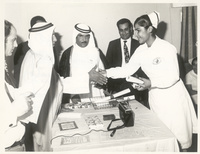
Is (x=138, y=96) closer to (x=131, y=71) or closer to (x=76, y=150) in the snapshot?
(x=131, y=71)

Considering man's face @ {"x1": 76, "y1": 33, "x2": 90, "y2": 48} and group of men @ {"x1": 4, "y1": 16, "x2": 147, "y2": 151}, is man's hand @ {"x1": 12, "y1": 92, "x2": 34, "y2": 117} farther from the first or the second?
man's face @ {"x1": 76, "y1": 33, "x2": 90, "y2": 48}

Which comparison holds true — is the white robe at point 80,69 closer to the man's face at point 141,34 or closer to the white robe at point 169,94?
the man's face at point 141,34

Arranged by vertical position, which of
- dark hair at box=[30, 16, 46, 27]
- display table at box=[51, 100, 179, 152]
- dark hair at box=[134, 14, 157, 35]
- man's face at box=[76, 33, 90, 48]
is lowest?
display table at box=[51, 100, 179, 152]

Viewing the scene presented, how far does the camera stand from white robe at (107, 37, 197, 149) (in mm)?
1963

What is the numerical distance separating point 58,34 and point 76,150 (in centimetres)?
120

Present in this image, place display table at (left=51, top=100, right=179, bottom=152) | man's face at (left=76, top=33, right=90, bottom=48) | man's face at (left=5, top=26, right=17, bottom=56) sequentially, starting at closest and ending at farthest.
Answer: display table at (left=51, top=100, right=179, bottom=152)
man's face at (left=5, top=26, right=17, bottom=56)
man's face at (left=76, top=33, right=90, bottom=48)

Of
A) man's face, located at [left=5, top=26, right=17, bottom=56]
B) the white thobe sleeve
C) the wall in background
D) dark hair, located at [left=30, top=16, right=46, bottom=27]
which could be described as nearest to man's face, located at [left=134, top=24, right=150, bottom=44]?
the wall in background

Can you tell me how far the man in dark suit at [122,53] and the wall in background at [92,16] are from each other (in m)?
0.06

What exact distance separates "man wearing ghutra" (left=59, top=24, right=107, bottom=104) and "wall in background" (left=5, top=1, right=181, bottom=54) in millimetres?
73

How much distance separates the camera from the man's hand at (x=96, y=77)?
2.23 metres

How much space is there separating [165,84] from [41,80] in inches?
42.9

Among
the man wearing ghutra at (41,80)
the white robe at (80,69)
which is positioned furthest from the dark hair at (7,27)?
the white robe at (80,69)

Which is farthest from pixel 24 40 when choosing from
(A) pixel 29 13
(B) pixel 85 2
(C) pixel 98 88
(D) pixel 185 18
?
(D) pixel 185 18

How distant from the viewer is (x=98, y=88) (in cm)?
228
